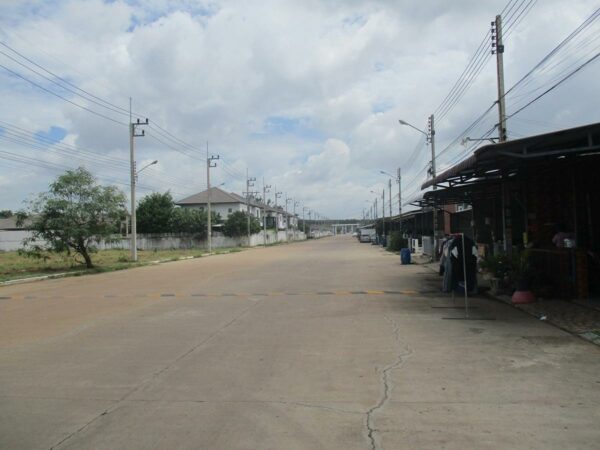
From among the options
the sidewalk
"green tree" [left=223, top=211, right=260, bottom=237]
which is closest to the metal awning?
the sidewalk

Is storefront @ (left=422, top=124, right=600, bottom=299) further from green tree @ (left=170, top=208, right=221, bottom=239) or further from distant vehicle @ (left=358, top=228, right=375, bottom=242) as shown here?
distant vehicle @ (left=358, top=228, right=375, bottom=242)

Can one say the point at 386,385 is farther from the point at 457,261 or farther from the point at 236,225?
the point at 236,225

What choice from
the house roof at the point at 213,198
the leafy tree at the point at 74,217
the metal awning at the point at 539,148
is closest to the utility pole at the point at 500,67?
the metal awning at the point at 539,148

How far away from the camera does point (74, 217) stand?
1148 inches

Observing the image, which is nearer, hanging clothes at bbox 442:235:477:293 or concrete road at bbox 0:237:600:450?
concrete road at bbox 0:237:600:450

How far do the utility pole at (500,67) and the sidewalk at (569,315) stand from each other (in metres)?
7.70

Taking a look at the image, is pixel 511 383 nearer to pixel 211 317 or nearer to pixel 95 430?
pixel 95 430

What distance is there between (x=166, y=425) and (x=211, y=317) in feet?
21.9

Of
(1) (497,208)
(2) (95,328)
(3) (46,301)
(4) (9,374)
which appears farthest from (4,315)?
(1) (497,208)

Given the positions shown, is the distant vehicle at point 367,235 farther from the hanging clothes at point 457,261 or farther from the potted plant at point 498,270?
the hanging clothes at point 457,261

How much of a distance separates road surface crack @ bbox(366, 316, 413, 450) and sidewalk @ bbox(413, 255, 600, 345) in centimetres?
294

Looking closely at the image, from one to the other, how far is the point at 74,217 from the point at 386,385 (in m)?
26.6

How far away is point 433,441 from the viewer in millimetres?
4535

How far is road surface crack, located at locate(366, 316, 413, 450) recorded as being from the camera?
470 centimetres
